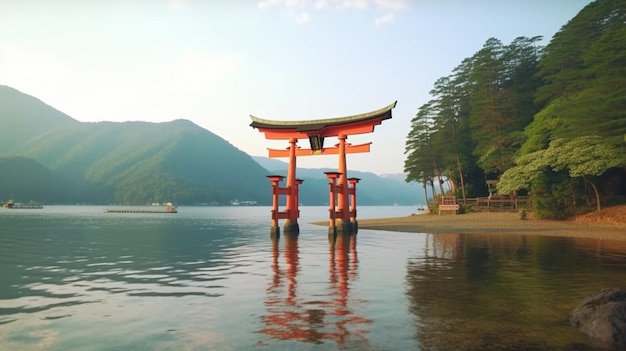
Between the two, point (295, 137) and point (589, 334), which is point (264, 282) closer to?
point (589, 334)

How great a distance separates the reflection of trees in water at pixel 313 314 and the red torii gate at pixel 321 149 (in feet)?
47.7

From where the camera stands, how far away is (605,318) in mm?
6543

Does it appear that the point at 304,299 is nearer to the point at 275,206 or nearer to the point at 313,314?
the point at 313,314

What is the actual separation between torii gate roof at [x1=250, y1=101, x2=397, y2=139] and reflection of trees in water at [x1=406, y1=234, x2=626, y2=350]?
35.3 feet

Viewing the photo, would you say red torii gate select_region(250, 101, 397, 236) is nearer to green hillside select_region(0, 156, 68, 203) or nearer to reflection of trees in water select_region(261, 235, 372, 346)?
reflection of trees in water select_region(261, 235, 372, 346)

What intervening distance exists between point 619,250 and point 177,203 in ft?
543

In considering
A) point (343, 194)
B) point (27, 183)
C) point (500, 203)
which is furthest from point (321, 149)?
point (27, 183)

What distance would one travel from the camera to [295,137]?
2958 centimetres

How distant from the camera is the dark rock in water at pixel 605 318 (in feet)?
20.4

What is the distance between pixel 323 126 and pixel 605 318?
22870 mm

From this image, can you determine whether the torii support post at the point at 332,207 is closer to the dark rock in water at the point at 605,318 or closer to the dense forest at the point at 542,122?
the dense forest at the point at 542,122

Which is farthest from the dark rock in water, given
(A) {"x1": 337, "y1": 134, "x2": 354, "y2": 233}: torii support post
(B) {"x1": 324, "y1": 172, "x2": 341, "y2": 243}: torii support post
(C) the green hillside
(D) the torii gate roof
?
(C) the green hillside

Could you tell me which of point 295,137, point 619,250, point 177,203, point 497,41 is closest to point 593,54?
point 497,41

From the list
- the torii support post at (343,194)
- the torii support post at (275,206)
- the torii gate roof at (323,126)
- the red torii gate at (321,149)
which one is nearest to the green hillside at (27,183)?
the torii gate roof at (323,126)
